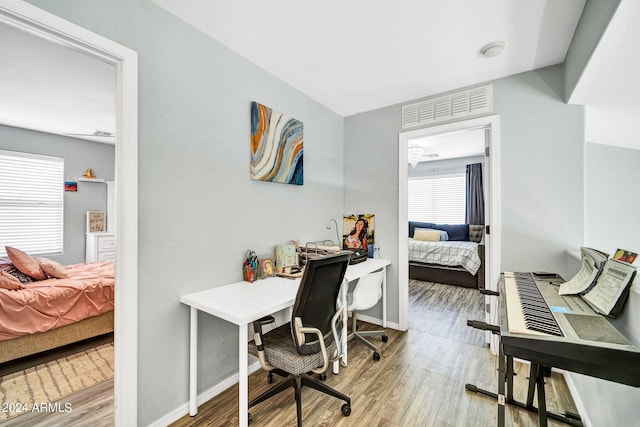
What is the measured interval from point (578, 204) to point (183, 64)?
3.12 metres

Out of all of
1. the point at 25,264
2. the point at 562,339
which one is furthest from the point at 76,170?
the point at 562,339

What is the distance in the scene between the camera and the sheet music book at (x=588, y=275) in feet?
4.64

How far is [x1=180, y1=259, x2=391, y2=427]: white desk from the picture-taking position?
1.48 meters

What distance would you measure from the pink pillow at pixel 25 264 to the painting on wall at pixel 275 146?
2.67 metres

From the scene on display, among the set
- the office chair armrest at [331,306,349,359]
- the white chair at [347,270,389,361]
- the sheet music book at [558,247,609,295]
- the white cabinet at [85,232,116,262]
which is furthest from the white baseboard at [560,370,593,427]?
the white cabinet at [85,232,116,262]

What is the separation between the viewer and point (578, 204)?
2.14 m

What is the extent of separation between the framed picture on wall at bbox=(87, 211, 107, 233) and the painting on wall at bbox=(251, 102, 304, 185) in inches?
156

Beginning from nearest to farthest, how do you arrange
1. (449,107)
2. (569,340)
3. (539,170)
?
(569,340) → (539,170) → (449,107)

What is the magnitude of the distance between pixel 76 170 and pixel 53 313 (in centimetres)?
300

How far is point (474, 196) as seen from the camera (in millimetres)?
5977

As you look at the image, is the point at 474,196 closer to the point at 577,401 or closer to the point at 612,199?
the point at 612,199

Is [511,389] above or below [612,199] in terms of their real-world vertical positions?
below

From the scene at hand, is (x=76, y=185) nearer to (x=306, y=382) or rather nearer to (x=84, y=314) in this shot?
(x=84, y=314)

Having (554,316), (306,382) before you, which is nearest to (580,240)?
(554,316)
